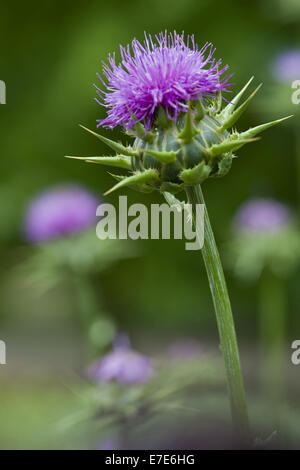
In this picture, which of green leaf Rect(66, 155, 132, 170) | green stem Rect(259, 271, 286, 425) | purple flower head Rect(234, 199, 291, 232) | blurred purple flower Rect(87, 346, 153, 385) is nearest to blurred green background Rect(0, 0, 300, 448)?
green stem Rect(259, 271, 286, 425)

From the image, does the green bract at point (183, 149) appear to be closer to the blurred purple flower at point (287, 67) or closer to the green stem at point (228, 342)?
the green stem at point (228, 342)

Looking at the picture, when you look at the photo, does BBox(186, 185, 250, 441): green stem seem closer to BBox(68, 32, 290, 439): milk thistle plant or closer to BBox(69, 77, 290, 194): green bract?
BBox(68, 32, 290, 439): milk thistle plant

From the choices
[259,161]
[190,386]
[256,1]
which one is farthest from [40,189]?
[190,386]

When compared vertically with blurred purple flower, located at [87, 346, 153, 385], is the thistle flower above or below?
above

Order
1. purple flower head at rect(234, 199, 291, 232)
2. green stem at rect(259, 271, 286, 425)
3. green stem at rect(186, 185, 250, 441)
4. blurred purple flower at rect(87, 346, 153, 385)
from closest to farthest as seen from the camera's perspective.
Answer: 1. green stem at rect(186, 185, 250, 441)
2. blurred purple flower at rect(87, 346, 153, 385)
3. green stem at rect(259, 271, 286, 425)
4. purple flower head at rect(234, 199, 291, 232)

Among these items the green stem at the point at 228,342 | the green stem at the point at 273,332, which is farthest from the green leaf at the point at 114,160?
the green stem at the point at 273,332

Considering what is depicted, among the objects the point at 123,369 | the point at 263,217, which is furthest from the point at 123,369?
the point at 263,217

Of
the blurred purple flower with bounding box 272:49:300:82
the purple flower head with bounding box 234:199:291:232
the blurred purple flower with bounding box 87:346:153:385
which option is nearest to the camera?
the blurred purple flower with bounding box 87:346:153:385

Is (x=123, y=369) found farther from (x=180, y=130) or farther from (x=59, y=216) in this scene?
(x=59, y=216)

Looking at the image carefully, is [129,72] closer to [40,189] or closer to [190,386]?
[190,386]
